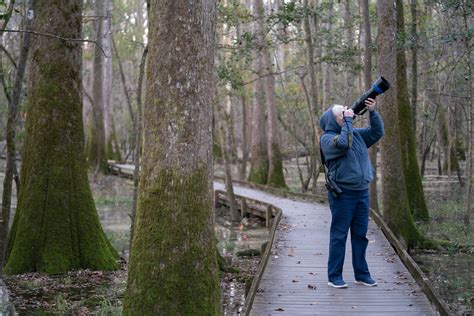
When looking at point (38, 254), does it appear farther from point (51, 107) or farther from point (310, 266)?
point (310, 266)

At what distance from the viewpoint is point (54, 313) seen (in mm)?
7477

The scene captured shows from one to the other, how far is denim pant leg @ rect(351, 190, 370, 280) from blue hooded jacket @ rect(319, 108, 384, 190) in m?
0.18

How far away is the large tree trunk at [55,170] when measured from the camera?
949cm

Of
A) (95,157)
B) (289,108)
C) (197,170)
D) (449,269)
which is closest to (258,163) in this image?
(289,108)

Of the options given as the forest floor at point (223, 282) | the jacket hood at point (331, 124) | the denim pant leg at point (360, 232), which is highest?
the jacket hood at point (331, 124)

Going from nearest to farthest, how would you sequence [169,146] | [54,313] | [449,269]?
[169,146], [54,313], [449,269]

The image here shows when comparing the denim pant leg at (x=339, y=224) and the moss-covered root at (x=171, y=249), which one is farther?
the denim pant leg at (x=339, y=224)

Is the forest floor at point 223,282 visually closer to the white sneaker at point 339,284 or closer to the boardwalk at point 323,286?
the boardwalk at point 323,286

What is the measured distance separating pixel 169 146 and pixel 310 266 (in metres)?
3.58

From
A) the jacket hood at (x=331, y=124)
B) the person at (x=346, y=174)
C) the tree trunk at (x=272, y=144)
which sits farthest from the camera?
the tree trunk at (x=272, y=144)

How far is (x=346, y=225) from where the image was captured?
677 cm

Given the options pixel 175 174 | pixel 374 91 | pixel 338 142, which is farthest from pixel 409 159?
pixel 175 174

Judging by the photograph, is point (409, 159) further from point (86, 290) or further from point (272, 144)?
point (86, 290)

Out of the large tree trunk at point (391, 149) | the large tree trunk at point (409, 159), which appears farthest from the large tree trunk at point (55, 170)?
the large tree trunk at point (409, 159)
